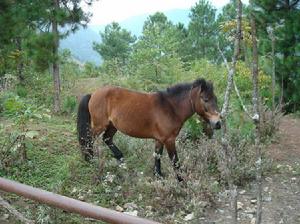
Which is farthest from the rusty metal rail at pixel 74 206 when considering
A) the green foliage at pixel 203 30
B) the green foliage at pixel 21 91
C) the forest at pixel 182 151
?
the green foliage at pixel 203 30

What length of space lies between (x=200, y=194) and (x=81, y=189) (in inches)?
54.0

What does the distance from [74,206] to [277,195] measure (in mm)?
4037

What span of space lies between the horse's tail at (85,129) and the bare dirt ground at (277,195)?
182 cm

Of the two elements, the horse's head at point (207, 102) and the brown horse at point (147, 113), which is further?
the brown horse at point (147, 113)

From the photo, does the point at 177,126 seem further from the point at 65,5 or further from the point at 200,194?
the point at 65,5

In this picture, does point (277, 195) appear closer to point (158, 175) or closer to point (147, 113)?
point (158, 175)

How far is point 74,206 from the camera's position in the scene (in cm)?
175

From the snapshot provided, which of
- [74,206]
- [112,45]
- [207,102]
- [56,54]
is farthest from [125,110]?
[112,45]

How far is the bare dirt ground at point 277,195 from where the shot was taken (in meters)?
Result: 4.80

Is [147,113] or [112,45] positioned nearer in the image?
[147,113]

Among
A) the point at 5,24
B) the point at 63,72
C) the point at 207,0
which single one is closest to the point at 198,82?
the point at 5,24

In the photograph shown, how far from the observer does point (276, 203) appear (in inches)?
202

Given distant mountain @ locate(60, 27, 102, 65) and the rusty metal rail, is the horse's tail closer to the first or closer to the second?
distant mountain @ locate(60, 27, 102, 65)

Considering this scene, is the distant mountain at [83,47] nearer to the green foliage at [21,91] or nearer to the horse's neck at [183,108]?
the green foliage at [21,91]
